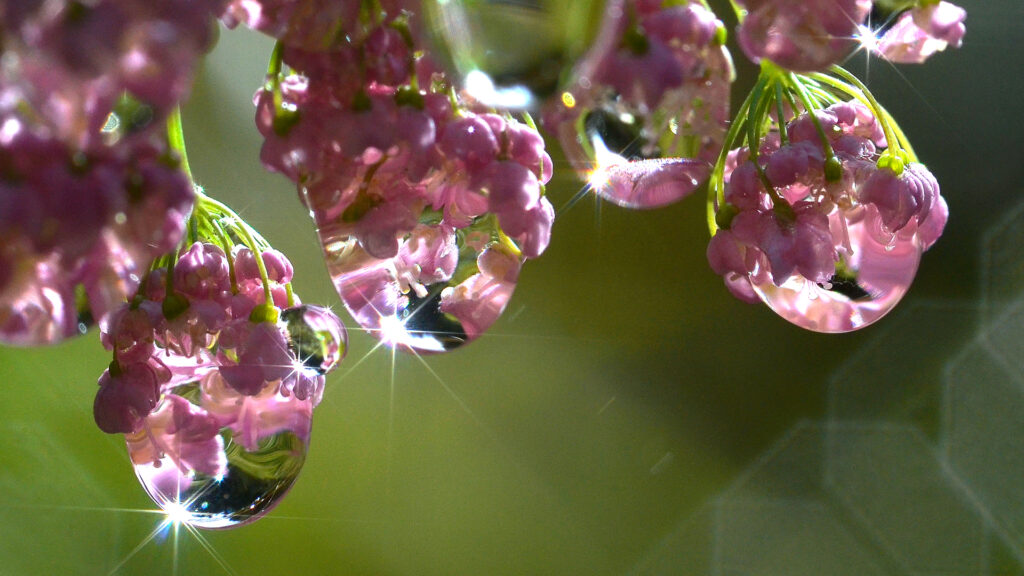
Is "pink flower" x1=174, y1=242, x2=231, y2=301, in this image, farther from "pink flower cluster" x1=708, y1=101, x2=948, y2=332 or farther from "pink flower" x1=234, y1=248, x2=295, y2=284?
"pink flower cluster" x1=708, y1=101, x2=948, y2=332

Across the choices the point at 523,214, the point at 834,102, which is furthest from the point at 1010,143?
the point at 523,214

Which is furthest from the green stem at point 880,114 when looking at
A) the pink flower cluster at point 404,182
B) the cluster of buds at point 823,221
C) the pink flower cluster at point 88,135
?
the pink flower cluster at point 88,135

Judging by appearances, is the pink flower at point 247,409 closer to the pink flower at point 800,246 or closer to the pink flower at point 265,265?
the pink flower at point 265,265

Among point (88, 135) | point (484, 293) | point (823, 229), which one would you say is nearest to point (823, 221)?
point (823, 229)

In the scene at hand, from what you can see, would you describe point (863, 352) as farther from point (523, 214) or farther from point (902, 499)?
point (523, 214)

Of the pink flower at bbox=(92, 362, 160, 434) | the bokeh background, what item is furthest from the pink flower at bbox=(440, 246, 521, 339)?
the bokeh background

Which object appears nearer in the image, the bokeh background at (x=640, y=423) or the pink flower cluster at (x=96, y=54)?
the pink flower cluster at (x=96, y=54)

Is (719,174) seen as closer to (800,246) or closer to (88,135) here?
(800,246)

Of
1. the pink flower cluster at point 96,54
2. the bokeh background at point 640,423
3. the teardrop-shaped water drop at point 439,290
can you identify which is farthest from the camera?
the bokeh background at point 640,423
